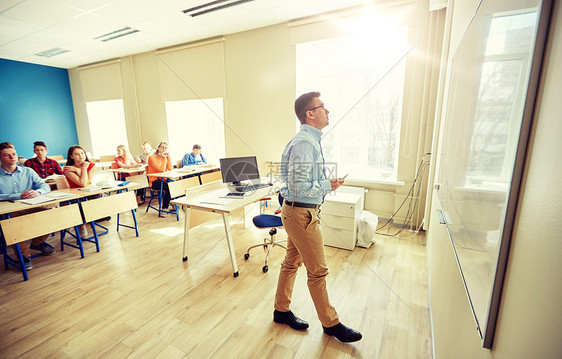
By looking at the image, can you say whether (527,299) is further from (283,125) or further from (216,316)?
(283,125)

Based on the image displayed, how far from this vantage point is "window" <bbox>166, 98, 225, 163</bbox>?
542cm

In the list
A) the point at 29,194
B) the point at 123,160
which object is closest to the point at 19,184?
the point at 29,194

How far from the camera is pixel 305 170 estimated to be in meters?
1.53

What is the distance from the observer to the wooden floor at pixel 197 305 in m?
1.69

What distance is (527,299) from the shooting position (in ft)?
1.57

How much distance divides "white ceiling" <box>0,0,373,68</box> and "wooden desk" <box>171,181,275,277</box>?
2542 mm

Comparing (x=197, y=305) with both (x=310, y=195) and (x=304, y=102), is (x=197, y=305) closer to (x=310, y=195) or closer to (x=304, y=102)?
(x=310, y=195)

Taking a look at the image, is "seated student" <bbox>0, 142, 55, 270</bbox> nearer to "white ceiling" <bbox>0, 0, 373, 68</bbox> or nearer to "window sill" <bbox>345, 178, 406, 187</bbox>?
"white ceiling" <bbox>0, 0, 373, 68</bbox>

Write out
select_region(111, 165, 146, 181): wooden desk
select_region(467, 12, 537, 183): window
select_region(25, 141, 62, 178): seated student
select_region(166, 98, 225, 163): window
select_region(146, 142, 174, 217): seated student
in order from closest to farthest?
select_region(467, 12, 537, 183): window → select_region(25, 141, 62, 178): seated student → select_region(146, 142, 174, 217): seated student → select_region(111, 165, 146, 181): wooden desk → select_region(166, 98, 225, 163): window

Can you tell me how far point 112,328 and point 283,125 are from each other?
344 centimetres

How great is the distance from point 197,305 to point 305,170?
4.87 feet

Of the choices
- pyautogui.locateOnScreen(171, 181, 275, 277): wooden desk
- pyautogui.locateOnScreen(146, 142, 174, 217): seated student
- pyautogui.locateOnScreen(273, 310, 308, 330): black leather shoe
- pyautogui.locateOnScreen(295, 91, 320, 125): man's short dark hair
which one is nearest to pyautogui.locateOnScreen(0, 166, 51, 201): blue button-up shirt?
pyautogui.locateOnScreen(146, 142, 174, 217): seated student

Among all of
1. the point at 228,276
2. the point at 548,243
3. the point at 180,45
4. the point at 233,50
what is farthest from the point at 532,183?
the point at 180,45

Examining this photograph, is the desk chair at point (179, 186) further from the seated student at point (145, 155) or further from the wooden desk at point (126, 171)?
the seated student at point (145, 155)
